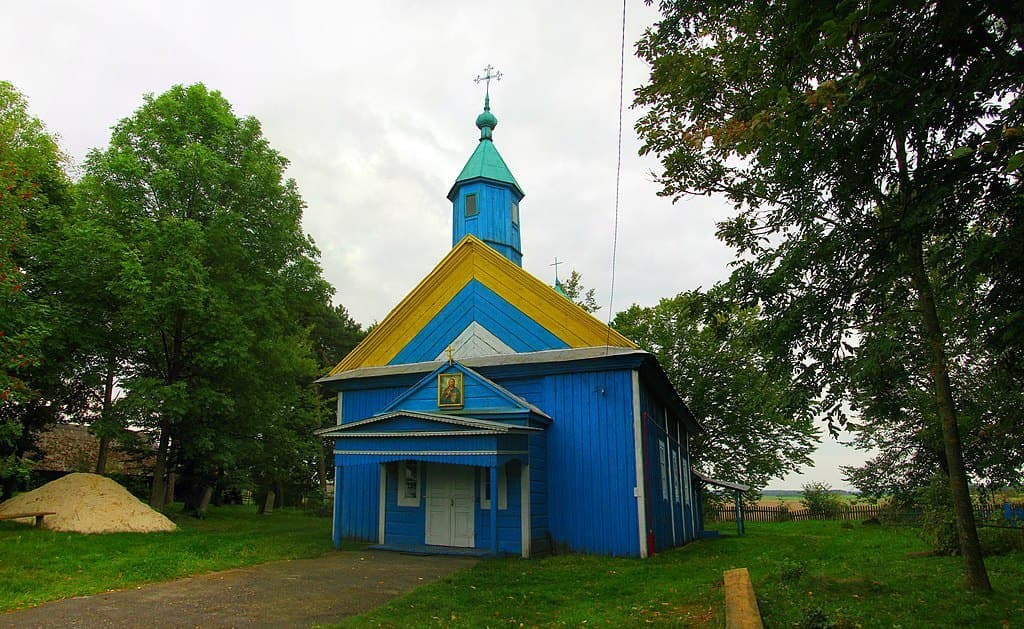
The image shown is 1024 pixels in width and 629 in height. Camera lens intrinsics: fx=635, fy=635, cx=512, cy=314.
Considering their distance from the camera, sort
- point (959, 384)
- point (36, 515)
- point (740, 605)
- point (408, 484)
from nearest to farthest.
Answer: point (740, 605), point (408, 484), point (36, 515), point (959, 384)

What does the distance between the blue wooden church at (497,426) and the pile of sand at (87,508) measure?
200 inches

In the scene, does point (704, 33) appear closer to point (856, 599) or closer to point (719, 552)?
point (856, 599)

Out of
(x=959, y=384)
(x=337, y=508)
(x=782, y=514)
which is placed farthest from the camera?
(x=782, y=514)

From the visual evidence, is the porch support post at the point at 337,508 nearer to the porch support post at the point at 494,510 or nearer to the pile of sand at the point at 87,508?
the porch support post at the point at 494,510

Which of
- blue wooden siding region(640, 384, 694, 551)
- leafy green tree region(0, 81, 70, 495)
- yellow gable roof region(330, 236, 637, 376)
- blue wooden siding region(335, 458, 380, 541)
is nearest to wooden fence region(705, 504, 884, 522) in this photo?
blue wooden siding region(640, 384, 694, 551)

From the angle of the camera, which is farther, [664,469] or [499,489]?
[664,469]

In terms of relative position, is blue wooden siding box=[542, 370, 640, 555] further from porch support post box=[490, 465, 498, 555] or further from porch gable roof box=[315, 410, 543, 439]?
porch support post box=[490, 465, 498, 555]

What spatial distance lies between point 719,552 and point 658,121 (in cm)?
993

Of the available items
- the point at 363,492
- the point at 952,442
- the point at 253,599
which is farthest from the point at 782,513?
the point at 253,599

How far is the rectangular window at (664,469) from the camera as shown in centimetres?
1593

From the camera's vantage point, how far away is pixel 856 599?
7.52m

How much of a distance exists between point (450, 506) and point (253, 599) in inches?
228

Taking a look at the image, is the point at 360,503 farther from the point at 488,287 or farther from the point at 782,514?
the point at 782,514

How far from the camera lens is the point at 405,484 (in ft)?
46.7
